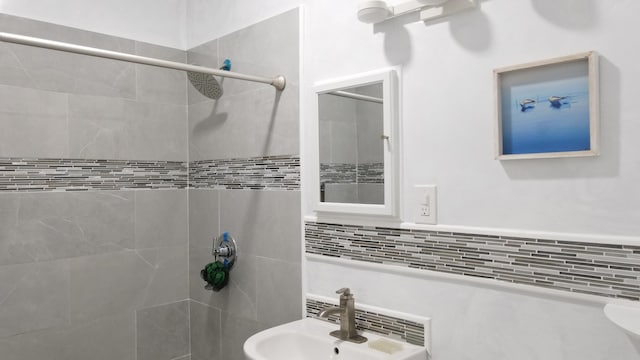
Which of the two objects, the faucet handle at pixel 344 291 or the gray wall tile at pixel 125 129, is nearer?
the faucet handle at pixel 344 291

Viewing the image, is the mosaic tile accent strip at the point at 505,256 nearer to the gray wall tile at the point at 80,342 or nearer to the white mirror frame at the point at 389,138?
the white mirror frame at the point at 389,138

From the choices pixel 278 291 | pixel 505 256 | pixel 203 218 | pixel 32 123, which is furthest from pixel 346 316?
pixel 32 123

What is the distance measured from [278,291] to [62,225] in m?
1.04

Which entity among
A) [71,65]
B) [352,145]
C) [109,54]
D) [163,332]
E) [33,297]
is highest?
[71,65]

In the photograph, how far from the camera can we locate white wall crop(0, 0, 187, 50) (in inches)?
86.1

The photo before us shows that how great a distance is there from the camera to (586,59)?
1.23 m

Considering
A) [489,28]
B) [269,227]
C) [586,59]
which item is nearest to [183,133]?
[269,227]

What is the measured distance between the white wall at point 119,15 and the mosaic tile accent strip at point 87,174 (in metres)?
0.65

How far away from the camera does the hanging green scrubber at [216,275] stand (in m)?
2.30

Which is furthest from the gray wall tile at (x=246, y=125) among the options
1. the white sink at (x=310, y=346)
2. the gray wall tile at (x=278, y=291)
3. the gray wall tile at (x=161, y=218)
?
the white sink at (x=310, y=346)

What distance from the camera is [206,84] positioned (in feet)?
7.72

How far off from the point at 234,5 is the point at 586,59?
1664mm

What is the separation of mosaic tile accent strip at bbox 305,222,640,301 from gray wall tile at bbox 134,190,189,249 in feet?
Result: 3.61

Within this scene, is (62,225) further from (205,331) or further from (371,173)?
(371,173)
